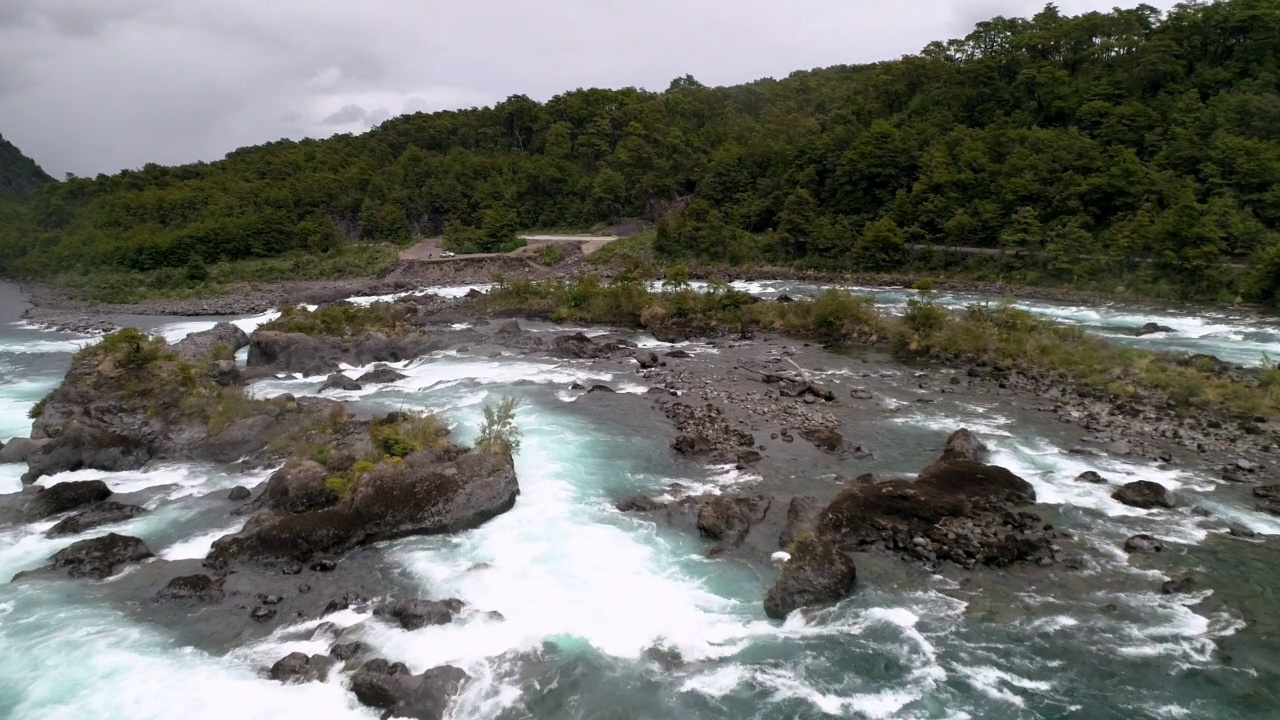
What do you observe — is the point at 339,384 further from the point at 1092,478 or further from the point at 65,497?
the point at 1092,478

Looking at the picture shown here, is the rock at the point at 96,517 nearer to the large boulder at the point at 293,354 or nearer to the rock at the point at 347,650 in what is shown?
the rock at the point at 347,650

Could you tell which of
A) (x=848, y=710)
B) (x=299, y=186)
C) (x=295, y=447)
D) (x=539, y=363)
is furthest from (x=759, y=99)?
(x=848, y=710)

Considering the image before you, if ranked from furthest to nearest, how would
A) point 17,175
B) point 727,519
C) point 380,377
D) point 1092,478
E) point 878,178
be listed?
point 17,175, point 878,178, point 380,377, point 1092,478, point 727,519

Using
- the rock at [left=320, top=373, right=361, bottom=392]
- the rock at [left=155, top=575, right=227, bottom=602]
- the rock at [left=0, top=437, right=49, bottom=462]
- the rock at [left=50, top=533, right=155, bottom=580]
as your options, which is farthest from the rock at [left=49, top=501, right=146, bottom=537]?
the rock at [left=320, top=373, right=361, bottom=392]

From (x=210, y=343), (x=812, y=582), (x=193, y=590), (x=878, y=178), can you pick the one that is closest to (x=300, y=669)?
(x=193, y=590)

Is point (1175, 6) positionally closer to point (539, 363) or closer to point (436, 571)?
point (539, 363)

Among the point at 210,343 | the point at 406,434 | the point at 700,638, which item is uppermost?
the point at 210,343

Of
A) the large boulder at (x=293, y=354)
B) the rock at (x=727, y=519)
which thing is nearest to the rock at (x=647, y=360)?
the large boulder at (x=293, y=354)
